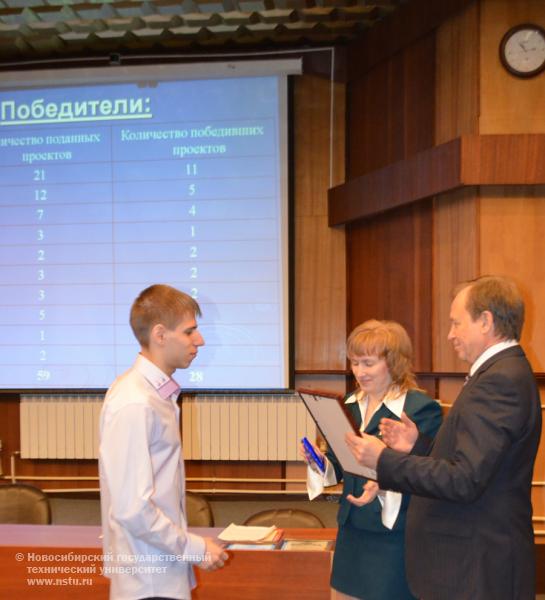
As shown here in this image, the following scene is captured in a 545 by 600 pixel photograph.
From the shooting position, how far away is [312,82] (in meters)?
6.68

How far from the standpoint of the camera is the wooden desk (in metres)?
2.66

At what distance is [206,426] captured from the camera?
6.55m

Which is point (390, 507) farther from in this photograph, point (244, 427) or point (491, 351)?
point (244, 427)

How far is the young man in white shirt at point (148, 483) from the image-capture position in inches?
80.4

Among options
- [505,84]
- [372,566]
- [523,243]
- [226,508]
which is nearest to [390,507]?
[372,566]

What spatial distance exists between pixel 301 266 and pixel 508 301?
14.9 feet

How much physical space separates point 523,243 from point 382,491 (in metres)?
2.68

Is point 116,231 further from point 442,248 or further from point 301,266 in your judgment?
point 442,248

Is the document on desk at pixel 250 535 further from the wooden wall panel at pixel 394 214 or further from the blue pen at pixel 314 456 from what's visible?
the wooden wall panel at pixel 394 214

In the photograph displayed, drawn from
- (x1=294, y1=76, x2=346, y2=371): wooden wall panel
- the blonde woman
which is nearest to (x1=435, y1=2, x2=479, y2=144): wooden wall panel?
(x1=294, y1=76, x2=346, y2=371): wooden wall panel

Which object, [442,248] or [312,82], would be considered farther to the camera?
[312,82]

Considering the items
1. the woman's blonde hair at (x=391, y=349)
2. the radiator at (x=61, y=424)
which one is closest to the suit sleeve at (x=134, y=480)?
the woman's blonde hair at (x=391, y=349)

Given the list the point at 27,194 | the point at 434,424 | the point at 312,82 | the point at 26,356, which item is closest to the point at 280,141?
the point at 312,82

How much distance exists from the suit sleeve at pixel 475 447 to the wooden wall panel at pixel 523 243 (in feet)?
9.33
